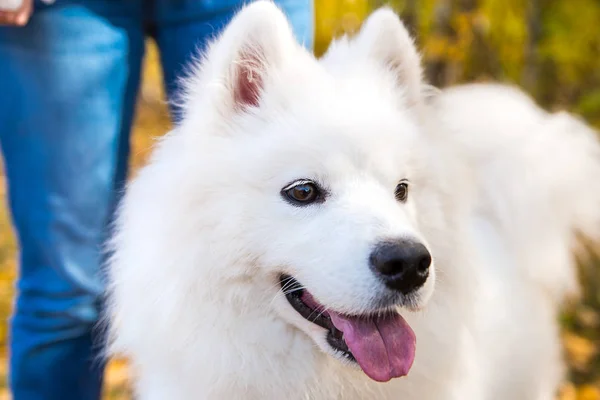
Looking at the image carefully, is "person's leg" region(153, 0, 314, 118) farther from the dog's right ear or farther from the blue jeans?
the dog's right ear

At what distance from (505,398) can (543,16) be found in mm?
3281

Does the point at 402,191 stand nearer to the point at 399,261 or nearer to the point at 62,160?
the point at 399,261

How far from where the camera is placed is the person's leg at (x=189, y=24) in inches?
83.7

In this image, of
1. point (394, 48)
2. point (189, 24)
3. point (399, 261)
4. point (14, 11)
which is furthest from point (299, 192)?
point (14, 11)

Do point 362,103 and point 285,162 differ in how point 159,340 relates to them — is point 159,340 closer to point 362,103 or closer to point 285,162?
point 285,162

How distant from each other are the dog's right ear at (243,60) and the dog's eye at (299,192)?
0.31 m

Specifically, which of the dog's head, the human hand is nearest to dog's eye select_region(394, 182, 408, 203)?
the dog's head

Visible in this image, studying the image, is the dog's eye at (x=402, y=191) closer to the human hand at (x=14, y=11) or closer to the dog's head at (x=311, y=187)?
the dog's head at (x=311, y=187)

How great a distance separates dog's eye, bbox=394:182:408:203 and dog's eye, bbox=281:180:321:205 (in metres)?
0.29

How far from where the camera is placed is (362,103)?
1.92 m

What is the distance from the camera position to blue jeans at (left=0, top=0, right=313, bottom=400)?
2.03 metres

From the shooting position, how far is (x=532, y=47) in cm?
486

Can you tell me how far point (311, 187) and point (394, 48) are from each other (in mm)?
618

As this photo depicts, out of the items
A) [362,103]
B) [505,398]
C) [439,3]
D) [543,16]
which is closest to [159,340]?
[362,103]
